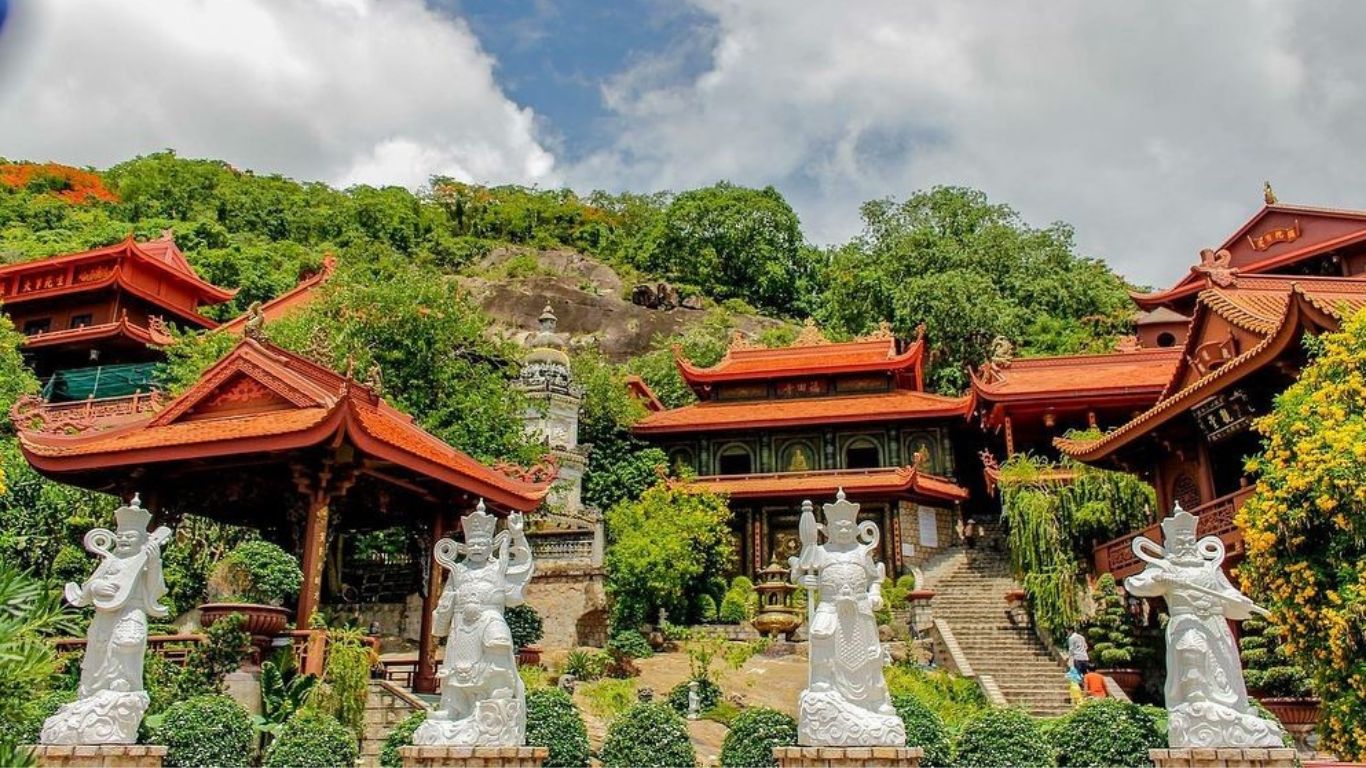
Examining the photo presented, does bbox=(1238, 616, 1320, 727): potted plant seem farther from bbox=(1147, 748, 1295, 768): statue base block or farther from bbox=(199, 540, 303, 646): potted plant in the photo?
bbox=(199, 540, 303, 646): potted plant

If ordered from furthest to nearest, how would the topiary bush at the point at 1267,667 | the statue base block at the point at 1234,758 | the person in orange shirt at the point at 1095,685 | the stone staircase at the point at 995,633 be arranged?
1. the stone staircase at the point at 995,633
2. the person in orange shirt at the point at 1095,685
3. the topiary bush at the point at 1267,667
4. the statue base block at the point at 1234,758

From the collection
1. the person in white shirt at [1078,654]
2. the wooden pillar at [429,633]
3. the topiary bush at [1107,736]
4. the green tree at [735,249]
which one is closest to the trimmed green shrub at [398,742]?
the wooden pillar at [429,633]

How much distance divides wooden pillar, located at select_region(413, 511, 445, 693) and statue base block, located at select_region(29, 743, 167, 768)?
5004 millimetres

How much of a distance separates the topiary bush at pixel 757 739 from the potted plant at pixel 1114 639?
10090mm

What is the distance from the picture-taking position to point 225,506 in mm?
16328

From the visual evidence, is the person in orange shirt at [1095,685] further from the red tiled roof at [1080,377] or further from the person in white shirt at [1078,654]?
the red tiled roof at [1080,377]

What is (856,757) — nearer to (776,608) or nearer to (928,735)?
(928,735)

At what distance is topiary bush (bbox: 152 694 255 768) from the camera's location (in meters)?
9.10

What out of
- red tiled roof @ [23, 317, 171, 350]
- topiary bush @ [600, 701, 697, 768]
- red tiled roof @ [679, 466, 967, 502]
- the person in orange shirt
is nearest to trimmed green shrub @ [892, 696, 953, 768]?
topiary bush @ [600, 701, 697, 768]

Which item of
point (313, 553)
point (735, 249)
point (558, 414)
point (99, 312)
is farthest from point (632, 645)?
point (735, 249)

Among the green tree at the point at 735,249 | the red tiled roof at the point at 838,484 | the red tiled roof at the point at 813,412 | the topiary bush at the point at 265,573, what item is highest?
the green tree at the point at 735,249

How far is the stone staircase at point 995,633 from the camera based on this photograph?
689 inches

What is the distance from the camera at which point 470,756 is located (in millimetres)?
7883

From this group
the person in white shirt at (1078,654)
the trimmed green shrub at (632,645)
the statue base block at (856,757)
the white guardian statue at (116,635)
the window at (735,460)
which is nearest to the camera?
the statue base block at (856,757)
